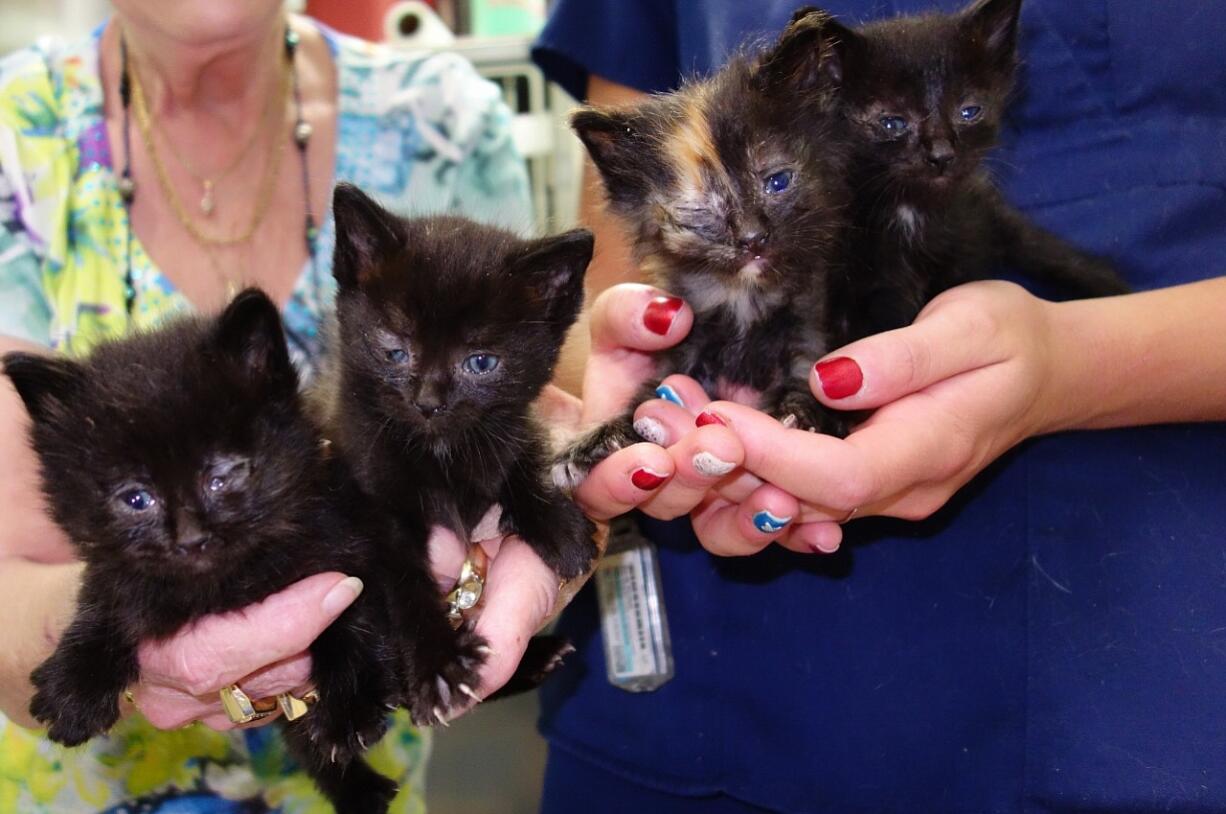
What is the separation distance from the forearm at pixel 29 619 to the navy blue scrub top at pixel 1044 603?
88 cm

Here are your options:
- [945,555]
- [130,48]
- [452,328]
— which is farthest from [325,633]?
[130,48]

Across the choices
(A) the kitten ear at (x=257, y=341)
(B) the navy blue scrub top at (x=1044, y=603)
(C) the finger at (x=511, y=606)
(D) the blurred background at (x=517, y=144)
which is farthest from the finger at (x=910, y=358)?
(D) the blurred background at (x=517, y=144)

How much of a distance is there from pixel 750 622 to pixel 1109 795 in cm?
56

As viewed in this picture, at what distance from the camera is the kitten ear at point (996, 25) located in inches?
55.3

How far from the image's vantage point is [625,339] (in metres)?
1.45

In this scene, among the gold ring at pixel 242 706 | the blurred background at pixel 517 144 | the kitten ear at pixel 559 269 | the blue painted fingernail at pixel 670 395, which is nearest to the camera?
the gold ring at pixel 242 706

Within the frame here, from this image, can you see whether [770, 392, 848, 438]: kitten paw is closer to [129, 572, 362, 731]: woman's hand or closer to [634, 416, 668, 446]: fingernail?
[634, 416, 668, 446]: fingernail

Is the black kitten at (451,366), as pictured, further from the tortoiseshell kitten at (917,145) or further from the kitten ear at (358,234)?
the tortoiseshell kitten at (917,145)

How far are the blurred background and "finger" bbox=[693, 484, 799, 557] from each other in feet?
4.45

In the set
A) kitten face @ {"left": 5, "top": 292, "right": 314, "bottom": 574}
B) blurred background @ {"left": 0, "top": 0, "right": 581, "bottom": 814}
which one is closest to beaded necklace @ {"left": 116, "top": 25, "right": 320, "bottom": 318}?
blurred background @ {"left": 0, "top": 0, "right": 581, "bottom": 814}

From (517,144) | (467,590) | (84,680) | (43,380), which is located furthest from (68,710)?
(517,144)

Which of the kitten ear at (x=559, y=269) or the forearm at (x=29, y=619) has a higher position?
the kitten ear at (x=559, y=269)

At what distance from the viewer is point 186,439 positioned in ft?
3.67

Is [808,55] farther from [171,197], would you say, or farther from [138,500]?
[171,197]
